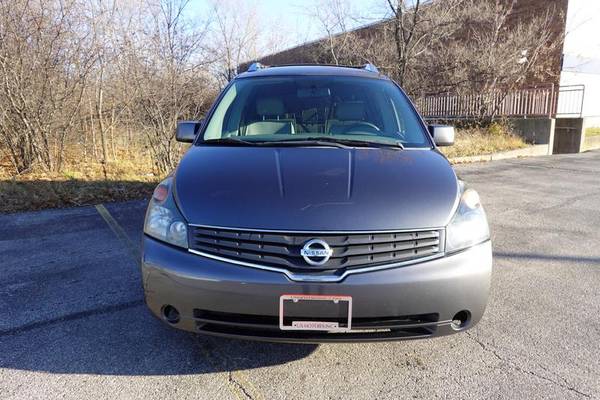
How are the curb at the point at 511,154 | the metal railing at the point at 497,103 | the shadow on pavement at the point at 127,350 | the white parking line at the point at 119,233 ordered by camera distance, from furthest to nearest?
the metal railing at the point at 497,103
the curb at the point at 511,154
the white parking line at the point at 119,233
the shadow on pavement at the point at 127,350

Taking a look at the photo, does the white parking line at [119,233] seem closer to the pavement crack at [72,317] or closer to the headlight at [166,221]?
the pavement crack at [72,317]

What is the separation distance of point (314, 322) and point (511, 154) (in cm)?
1281

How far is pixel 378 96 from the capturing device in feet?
11.7

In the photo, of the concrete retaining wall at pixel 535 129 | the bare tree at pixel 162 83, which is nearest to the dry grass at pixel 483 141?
the concrete retaining wall at pixel 535 129

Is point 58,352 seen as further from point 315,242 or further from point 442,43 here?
point 442,43

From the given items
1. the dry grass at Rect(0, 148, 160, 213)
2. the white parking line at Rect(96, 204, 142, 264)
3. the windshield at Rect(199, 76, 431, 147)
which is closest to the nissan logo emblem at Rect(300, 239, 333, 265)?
the windshield at Rect(199, 76, 431, 147)

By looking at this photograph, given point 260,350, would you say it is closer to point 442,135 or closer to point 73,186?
point 442,135

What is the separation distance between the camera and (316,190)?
2193mm

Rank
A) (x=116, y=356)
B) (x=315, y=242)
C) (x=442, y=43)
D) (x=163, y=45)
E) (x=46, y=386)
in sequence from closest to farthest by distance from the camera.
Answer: (x=315, y=242) < (x=46, y=386) < (x=116, y=356) < (x=163, y=45) < (x=442, y=43)

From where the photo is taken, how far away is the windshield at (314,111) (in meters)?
3.22

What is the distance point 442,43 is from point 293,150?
13.5 metres

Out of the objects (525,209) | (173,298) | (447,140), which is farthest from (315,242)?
(525,209)

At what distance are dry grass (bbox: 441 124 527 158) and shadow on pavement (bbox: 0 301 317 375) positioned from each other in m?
9.92

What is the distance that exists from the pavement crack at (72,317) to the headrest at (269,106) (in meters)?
1.83
